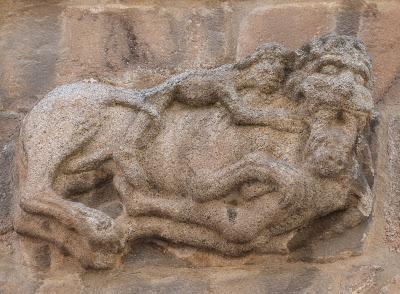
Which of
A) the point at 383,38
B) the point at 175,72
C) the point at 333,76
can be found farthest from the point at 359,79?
the point at 175,72

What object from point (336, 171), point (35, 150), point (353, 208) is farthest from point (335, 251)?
point (35, 150)

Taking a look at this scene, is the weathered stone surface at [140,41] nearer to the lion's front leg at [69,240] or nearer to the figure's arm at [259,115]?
the figure's arm at [259,115]

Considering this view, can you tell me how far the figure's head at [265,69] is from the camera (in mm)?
2197

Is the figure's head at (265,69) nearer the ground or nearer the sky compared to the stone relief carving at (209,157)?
nearer the sky

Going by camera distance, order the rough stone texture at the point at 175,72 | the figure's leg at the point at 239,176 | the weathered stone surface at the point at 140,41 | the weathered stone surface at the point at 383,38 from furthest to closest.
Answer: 1. the weathered stone surface at the point at 140,41
2. the weathered stone surface at the point at 383,38
3. the rough stone texture at the point at 175,72
4. the figure's leg at the point at 239,176

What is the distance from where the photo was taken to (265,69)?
2197mm

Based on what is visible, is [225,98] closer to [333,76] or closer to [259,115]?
[259,115]

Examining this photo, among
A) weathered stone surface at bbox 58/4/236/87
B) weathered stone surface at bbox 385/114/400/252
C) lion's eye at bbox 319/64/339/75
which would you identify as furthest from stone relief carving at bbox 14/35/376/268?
weathered stone surface at bbox 58/4/236/87

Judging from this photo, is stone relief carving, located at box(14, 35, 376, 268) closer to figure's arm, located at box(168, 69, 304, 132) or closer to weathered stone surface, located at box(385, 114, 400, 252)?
figure's arm, located at box(168, 69, 304, 132)

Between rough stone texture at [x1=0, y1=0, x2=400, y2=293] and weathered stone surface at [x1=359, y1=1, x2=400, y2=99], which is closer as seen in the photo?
rough stone texture at [x1=0, y1=0, x2=400, y2=293]

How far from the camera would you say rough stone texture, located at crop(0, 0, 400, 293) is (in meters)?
2.10

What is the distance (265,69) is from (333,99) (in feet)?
0.83

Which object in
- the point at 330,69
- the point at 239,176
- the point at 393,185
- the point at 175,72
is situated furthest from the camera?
the point at 175,72

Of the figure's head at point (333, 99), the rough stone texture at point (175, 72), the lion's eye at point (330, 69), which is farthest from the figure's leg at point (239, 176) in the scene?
the lion's eye at point (330, 69)
